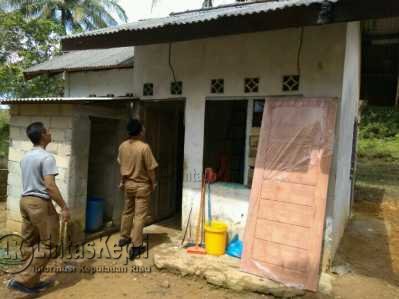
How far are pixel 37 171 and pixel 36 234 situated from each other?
0.72m

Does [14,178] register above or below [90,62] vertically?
below

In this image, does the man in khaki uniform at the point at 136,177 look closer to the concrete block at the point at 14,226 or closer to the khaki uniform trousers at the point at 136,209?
the khaki uniform trousers at the point at 136,209

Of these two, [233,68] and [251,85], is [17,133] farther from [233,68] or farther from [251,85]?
[251,85]

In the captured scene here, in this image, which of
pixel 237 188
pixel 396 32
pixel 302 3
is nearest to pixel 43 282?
pixel 237 188

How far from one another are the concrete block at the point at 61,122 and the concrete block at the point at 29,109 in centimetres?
39

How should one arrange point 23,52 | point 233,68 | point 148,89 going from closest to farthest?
point 233,68, point 148,89, point 23,52

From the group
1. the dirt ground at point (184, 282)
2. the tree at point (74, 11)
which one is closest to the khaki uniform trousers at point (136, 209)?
the dirt ground at point (184, 282)

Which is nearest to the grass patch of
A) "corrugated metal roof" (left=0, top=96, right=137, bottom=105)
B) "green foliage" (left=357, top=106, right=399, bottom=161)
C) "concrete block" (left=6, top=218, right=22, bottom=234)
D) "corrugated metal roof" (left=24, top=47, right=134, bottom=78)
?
"green foliage" (left=357, top=106, right=399, bottom=161)

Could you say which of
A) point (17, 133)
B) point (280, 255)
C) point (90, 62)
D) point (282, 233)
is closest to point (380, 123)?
point (90, 62)

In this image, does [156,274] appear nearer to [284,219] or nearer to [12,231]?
[284,219]

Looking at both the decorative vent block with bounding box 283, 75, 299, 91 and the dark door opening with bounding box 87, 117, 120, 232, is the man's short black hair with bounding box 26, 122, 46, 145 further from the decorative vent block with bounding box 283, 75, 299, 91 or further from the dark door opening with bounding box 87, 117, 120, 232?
the decorative vent block with bounding box 283, 75, 299, 91

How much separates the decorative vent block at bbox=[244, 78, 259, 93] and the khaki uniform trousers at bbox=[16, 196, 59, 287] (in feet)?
9.97

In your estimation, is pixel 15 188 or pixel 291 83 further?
pixel 15 188

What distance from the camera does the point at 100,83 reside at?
26.2 feet
